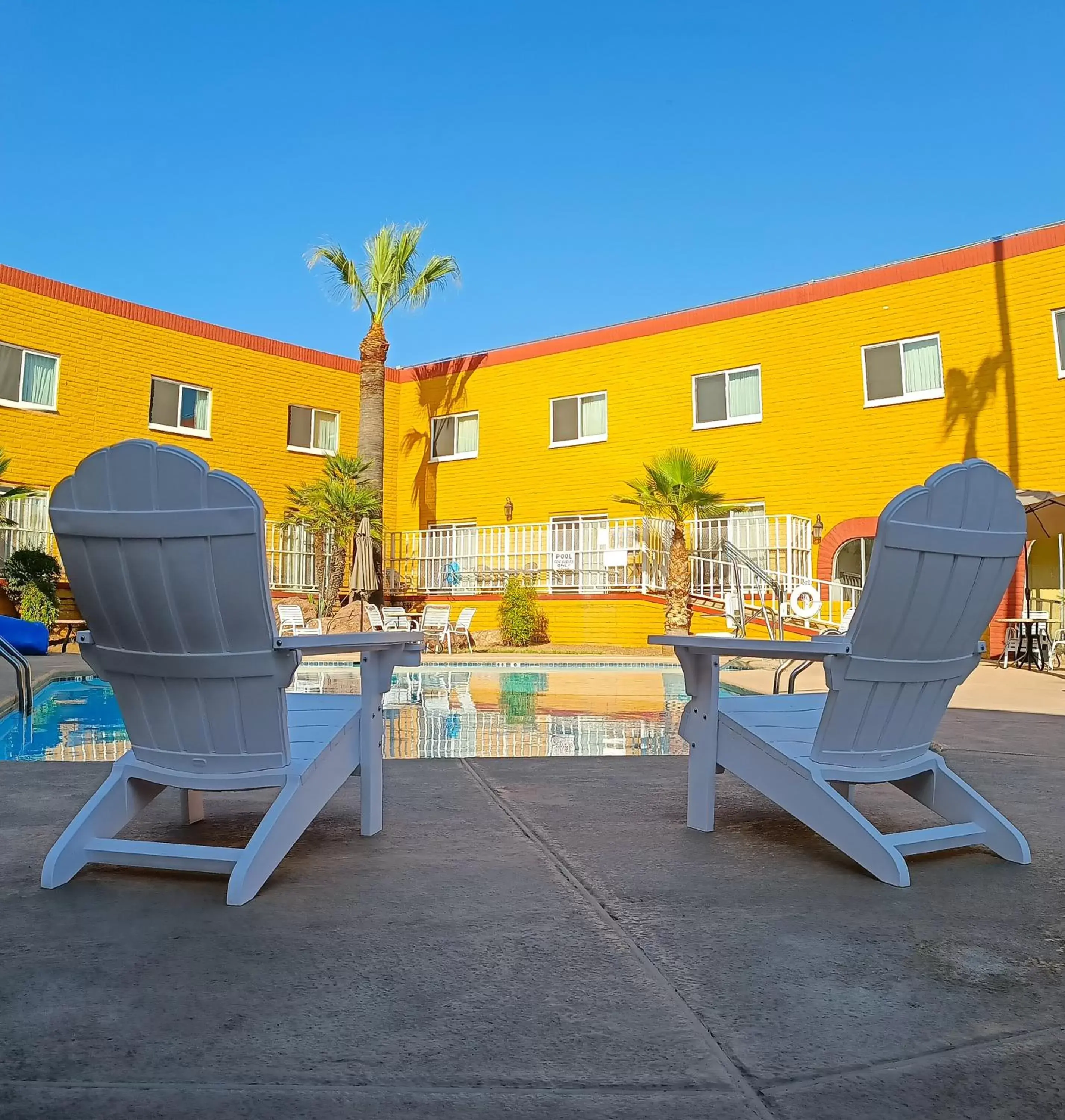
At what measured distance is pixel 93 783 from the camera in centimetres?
412

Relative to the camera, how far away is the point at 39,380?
17.1 meters

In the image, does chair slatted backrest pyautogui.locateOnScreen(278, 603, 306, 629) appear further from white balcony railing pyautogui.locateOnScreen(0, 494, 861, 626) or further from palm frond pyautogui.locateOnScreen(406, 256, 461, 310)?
palm frond pyautogui.locateOnScreen(406, 256, 461, 310)

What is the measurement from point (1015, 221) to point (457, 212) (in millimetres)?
9791

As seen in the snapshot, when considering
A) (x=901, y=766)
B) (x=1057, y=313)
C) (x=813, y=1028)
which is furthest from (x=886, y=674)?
(x=1057, y=313)

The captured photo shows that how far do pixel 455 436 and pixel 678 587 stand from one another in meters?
8.28

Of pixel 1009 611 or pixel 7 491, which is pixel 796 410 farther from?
pixel 7 491

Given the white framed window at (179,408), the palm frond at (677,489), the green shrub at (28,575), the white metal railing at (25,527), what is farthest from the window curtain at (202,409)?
the palm frond at (677,489)

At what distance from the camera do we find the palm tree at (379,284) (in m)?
19.1

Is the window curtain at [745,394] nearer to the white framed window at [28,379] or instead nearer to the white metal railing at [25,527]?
the white metal railing at [25,527]

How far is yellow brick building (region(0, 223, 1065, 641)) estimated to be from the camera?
15016 mm

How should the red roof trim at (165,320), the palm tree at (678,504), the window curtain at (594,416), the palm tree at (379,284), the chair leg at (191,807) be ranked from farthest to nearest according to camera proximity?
the window curtain at (594,416), the palm tree at (379,284), the red roof trim at (165,320), the palm tree at (678,504), the chair leg at (191,807)

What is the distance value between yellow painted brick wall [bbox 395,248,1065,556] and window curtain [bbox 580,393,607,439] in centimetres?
22

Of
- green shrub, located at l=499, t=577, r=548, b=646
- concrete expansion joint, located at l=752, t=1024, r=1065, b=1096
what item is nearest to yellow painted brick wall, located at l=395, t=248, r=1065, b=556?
green shrub, located at l=499, t=577, r=548, b=646

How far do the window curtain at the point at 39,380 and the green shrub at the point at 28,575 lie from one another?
3379mm
